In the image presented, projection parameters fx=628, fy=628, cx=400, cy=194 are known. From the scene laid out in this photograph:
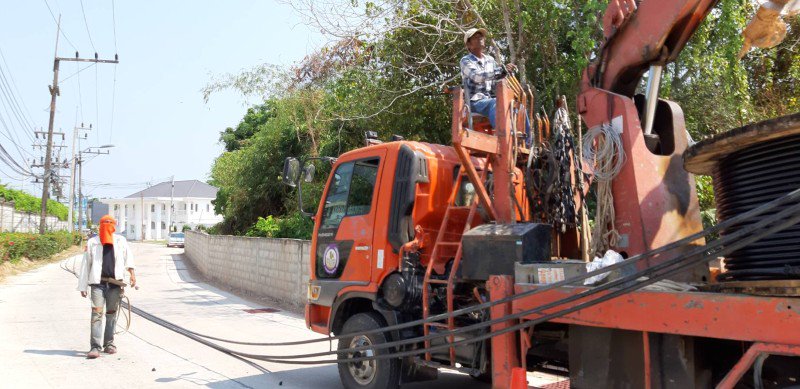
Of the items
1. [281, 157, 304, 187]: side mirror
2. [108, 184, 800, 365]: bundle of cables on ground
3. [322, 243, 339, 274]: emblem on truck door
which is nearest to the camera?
[108, 184, 800, 365]: bundle of cables on ground

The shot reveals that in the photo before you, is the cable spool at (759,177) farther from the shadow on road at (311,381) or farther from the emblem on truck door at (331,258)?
the shadow on road at (311,381)

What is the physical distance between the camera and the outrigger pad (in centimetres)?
454

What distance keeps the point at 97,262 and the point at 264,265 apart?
7.55 metres

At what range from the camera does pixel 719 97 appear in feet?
34.9

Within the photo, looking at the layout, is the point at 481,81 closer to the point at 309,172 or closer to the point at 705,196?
the point at 309,172

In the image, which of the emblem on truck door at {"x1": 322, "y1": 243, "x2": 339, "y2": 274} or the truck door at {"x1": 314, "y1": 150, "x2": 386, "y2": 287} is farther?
the emblem on truck door at {"x1": 322, "y1": 243, "x2": 339, "y2": 274}

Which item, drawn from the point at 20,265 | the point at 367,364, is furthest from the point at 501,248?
the point at 20,265

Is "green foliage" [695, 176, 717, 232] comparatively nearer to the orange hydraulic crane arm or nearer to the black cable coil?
the orange hydraulic crane arm

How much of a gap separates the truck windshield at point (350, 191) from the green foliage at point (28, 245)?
2155 cm

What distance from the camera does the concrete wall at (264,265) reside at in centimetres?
1355

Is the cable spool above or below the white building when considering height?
below

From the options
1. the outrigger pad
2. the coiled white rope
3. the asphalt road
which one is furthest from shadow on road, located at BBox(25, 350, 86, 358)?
the coiled white rope

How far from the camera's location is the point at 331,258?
21.4 feet

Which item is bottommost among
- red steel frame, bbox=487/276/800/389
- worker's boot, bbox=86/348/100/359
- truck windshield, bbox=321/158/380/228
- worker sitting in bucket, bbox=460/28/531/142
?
worker's boot, bbox=86/348/100/359
